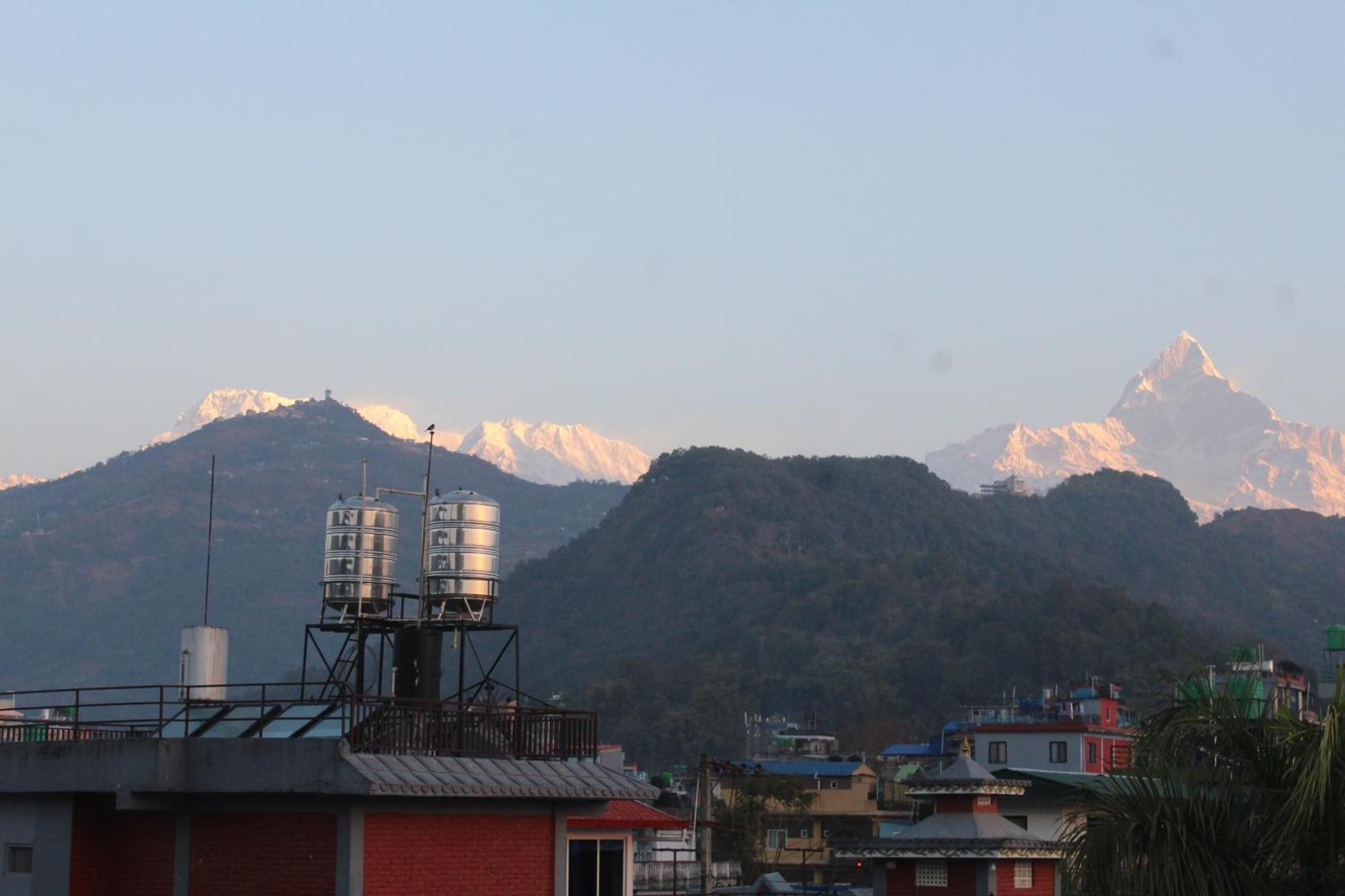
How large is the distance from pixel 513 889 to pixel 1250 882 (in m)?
11.0

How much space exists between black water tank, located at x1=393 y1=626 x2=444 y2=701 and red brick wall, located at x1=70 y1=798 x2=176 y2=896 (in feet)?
15.9

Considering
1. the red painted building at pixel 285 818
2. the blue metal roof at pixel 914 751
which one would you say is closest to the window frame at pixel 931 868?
the red painted building at pixel 285 818

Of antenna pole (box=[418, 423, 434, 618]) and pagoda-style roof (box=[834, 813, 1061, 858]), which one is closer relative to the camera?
antenna pole (box=[418, 423, 434, 618])

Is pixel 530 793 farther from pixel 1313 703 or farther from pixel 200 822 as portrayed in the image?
pixel 1313 703

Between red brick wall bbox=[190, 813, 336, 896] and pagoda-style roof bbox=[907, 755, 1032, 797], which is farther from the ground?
pagoda-style roof bbox=[907, 755, 1032, 797]

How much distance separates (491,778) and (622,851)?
471cm

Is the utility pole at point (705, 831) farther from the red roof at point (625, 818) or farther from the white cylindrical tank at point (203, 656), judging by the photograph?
the white cylindrical tank at point (203, 656)

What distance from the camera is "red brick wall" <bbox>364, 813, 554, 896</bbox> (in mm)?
22344

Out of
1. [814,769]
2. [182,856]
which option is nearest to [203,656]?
[182,856]

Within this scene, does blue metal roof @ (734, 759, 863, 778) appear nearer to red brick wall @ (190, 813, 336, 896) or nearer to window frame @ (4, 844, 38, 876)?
window frame @ (4, 844, 38, 876)

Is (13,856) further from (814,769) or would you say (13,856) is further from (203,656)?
(814,769)

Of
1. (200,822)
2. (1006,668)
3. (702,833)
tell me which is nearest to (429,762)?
(200,822)

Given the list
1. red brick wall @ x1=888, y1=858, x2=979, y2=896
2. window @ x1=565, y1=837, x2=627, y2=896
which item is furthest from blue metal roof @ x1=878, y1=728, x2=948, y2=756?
window @ x1=565, y1=837, x2=627, y2=896

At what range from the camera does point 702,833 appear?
59938mm
